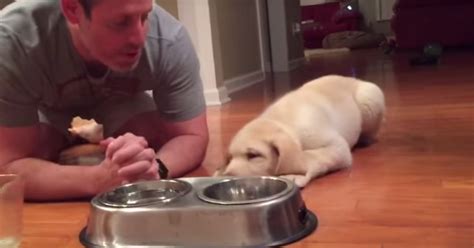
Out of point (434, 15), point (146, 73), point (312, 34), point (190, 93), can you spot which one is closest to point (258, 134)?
point (190, 93)

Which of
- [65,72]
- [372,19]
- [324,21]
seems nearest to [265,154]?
[65,72]

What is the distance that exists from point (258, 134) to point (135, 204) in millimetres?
439

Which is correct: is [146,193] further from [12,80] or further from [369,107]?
[369,107]

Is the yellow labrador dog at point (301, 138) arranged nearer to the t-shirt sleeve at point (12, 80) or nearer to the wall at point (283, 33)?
the t-shirt sleeve at point (12, 80)

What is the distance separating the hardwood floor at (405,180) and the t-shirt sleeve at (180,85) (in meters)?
0.21

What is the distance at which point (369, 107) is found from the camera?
6.07 feet

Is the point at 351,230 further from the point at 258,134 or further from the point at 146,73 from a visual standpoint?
the point at 146,73

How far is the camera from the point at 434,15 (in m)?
5.33

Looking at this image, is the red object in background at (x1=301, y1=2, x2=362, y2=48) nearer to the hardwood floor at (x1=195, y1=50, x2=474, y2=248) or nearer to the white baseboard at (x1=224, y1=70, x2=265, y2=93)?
the white baseboard at (x1=224, y1=70, x2=265, y2=93)

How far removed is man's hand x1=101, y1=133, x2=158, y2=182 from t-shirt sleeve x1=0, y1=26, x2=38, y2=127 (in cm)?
26

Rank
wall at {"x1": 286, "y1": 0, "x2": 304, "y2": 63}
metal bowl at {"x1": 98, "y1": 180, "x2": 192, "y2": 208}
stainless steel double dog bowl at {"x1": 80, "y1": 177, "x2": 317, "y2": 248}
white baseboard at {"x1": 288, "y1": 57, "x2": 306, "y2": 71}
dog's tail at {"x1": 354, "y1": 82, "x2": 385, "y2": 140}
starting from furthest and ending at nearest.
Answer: white baseboard at {"x1": 288, "y1": 57, "x2": 306, "y2": 71}, wall at {"x1": 286, "y1": 0, "x2": 304, "y2": 63}, dog's tail at {"x1": 354, "y1": 82, "x2": 385, "y2": 140}, metal bowl at {"x1": 98, "y1": 180, "x2": 192, "y2": 208}, stainless steel double dog bowl at {"x1": 80, "y1": 177, "x2": 317, "y2": 248}

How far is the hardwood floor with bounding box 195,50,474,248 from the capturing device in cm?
114

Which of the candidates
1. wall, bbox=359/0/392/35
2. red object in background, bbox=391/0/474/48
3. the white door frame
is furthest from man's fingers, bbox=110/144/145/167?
wall, bbox=359/0/392/35

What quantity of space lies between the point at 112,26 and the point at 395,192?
2.22 feet
